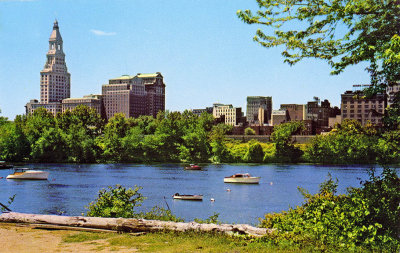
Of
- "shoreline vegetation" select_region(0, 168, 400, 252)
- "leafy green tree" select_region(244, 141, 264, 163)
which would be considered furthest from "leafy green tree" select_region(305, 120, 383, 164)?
"shoreline vegetation" select_region(0, 168, 400, 252)

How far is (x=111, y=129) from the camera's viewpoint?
13288 centimetres

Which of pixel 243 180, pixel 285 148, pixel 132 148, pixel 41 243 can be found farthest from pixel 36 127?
pixel 41 243

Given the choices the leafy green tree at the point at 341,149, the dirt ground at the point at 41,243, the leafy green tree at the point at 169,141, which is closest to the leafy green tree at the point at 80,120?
the leafy green tree at the point at 169,141

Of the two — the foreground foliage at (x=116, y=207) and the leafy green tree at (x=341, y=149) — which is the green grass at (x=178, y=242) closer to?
the foreground foliage at (x=116, y=207)

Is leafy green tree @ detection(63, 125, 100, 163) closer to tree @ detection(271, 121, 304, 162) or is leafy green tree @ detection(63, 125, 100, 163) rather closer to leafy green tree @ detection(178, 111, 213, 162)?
leafy green tree @ detection(178, 111, 213, 162)

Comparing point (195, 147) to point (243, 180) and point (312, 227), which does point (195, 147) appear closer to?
point (243, 180)

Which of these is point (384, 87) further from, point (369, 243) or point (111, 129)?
point (111, 129)

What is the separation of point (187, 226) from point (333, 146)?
4172 inches

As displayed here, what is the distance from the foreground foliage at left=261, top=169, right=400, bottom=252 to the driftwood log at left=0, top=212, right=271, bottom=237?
2.87ft

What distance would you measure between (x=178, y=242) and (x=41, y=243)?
149 inches

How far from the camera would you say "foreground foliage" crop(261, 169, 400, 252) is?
41.2 ft

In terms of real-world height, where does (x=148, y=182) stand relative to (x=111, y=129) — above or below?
below

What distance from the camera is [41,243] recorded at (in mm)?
14070

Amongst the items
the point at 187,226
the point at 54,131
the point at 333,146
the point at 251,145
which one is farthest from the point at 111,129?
the point at 187,226
